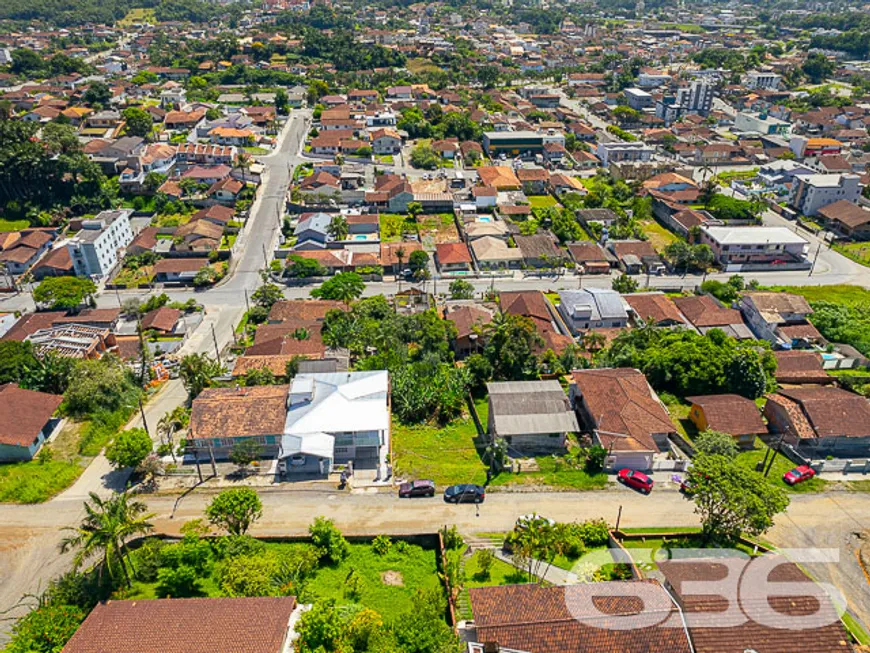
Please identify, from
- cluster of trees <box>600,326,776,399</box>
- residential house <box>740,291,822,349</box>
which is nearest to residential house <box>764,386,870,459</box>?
cluster of trees <box>600,326,776,399</box>

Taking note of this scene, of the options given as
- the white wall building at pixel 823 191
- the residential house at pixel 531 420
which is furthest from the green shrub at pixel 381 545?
the white wall building at pixel 823 191

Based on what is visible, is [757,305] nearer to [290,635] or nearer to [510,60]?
[290,635]

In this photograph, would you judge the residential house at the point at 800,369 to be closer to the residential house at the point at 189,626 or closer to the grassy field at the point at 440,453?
the grassy field at the point at 440,453

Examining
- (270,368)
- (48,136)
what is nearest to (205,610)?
(270,368)

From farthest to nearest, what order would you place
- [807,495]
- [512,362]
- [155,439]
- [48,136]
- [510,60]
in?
[510,60]
[48,136]
[512,362]
[155,439]
[807,495]

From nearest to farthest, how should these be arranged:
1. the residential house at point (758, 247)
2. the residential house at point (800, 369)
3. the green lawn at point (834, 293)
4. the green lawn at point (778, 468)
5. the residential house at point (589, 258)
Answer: the green lawn at point (778, 468)
the residential house at point (800, 369)
the green lawn at point (834, 293)
the residential house at point (589, 258)
the residential house at point (758, 247)

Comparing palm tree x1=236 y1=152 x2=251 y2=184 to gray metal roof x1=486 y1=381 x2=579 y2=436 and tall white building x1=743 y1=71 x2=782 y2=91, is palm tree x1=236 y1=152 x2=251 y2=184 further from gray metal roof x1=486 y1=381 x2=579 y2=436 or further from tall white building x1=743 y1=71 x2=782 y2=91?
tall white building x1=743 y1=71 x2=782 y2=91
